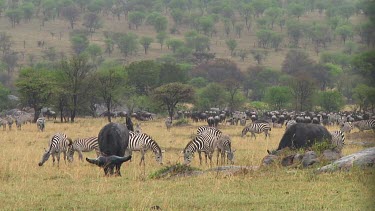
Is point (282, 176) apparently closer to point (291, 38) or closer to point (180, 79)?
point (180, 79)

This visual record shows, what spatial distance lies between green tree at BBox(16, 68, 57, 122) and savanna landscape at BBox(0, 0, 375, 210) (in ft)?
0.67

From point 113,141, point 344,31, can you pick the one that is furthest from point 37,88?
point 344,31

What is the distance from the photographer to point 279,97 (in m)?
86.3

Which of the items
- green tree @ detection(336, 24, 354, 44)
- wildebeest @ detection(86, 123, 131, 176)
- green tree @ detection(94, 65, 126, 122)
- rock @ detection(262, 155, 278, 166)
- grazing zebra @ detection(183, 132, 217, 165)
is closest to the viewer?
rock @ detection(262, 155, 278, 166)

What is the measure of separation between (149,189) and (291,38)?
534 ft

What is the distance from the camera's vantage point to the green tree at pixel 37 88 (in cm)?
5900

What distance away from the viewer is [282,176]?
1438 centimetres

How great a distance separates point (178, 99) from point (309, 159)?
48.4 m

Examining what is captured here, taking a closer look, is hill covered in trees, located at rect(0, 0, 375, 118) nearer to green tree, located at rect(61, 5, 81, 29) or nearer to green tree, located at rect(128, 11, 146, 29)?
green tree, located at rect(61, 5, 81, 29)

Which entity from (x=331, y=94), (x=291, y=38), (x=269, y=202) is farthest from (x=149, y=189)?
(x=291, y=38)

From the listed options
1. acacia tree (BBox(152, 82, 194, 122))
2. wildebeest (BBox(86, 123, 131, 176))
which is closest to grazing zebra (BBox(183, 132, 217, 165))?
wildebeest (BBox(86, 123, 131, 176))

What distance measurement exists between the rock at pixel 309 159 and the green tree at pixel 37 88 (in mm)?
44599

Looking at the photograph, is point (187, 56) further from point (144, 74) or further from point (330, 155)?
point (330, 155)

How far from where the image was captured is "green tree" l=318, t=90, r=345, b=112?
8150 cm
